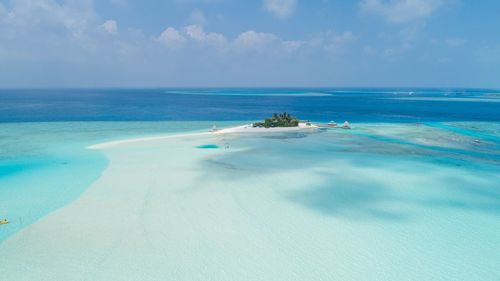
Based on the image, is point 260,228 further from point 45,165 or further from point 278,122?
point 278,122

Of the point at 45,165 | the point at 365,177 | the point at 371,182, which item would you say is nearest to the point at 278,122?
the point at 365,177

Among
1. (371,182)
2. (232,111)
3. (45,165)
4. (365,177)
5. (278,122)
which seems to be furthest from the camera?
(232,111)

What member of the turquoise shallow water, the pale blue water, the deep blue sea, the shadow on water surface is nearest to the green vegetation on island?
the pale blue water

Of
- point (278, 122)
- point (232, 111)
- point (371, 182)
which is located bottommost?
point (232, 111)

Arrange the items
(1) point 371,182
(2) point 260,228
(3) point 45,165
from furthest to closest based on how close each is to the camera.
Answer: (3) point 45,165 → (1) point 371,182 → (2) point 260,228

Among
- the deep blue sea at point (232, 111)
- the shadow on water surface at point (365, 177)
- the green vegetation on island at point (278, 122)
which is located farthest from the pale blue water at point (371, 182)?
the deep blue sea at point (232, 111)

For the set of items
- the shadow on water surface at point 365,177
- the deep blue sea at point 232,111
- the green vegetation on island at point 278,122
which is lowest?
the deep blue sea at point 232,111

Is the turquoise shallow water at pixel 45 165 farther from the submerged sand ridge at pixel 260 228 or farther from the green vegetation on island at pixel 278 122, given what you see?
the green vegetation on island at pixel 278 122

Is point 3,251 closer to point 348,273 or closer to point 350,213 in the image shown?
point 348,273

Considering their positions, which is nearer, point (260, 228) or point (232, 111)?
point (260, 228)
